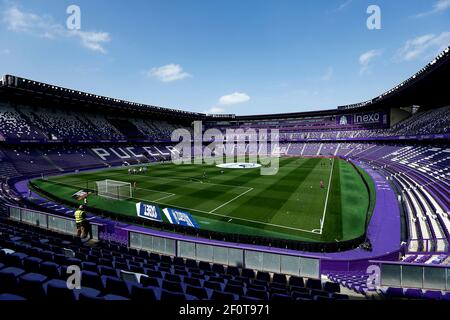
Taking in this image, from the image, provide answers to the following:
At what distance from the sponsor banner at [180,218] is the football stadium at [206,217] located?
0.34 feet

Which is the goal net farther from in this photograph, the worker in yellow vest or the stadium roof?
the stadium roof

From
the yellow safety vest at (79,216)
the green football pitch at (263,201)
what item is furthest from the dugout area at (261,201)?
the yellow safety vest at (79,216)

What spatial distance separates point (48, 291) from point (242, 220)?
15395 mm

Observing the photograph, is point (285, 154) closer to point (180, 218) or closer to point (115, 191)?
point (115, 191)

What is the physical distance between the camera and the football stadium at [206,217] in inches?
262

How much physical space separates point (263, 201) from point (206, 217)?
6.71 m

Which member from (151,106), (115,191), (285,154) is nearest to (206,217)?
(115,191)

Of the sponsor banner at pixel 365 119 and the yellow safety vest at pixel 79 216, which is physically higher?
the sponsor banner at pixel 365 119

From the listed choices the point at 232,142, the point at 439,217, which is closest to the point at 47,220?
the point at 439,217

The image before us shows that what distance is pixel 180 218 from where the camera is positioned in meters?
17.0

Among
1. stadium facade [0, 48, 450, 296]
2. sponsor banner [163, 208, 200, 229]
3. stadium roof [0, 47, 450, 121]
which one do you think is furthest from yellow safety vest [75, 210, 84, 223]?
stadium roof [0, 47, 450, 121]

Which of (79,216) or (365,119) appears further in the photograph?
(365,119)

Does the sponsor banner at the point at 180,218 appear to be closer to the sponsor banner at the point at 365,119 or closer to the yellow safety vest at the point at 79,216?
the yellow safety vest at the point at 79,216
